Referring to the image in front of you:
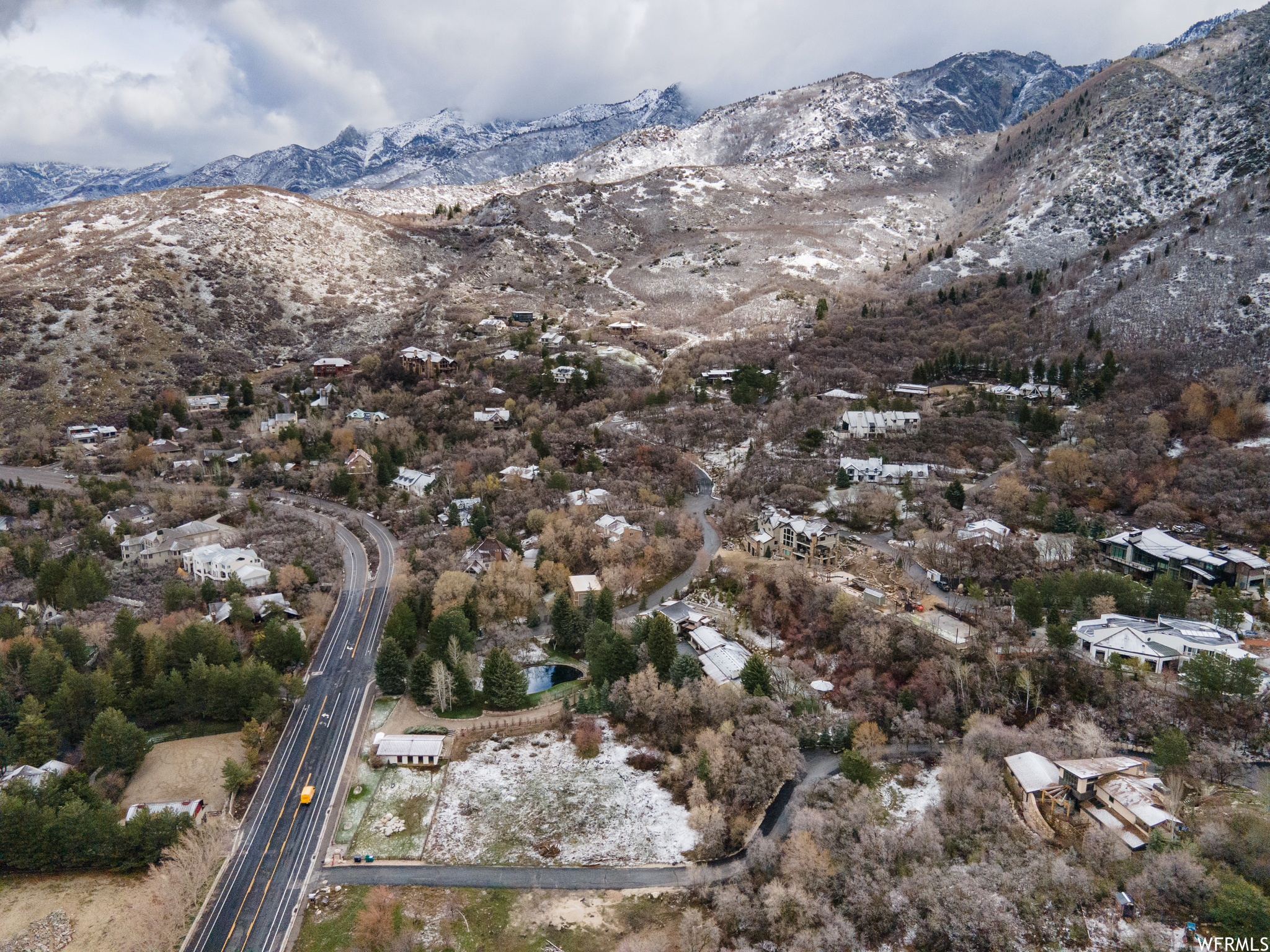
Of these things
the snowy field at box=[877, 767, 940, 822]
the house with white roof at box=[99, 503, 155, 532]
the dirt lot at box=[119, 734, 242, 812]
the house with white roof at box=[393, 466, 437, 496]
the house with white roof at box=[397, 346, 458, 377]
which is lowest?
the snowy field at box=[877, 767, 940, 822]

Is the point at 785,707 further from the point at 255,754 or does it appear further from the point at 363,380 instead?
the point at 363,380

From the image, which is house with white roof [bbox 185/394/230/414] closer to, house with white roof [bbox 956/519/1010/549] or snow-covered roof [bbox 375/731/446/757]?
snow-covered roof [bbox 375/731/446/757]

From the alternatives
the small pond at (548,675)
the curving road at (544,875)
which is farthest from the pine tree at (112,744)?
the small pond at (548,675)

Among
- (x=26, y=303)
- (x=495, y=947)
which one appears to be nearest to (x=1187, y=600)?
(x=495, y=947)

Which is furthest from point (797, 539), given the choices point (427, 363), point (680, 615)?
point (427, 363)

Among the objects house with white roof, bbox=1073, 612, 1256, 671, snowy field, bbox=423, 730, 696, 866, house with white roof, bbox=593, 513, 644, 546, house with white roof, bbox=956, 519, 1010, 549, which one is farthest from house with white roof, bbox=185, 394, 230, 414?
house with white roof, bbox=1073, 612, 1256, 671

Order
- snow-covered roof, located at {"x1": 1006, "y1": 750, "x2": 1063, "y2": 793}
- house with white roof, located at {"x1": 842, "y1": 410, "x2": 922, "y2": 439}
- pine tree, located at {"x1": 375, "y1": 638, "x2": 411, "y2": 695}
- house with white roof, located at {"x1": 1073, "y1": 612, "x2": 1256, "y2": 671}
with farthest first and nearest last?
1. house with white roof, located at {"x1": 842, "y1": 410, "x2": 922, "y2": 439}
2. pine tree, located at {"x1": 375, "y1": 638, "x2": 411, "y2": 695}
3. house with white roof, located at {"x1": 1073, "y1": 612, "x2": 1256, "y2": 671}
4. snow-covered roof, located at {"x1": 1006, "y1": 750, "x2": 1063, "y2": 793}
